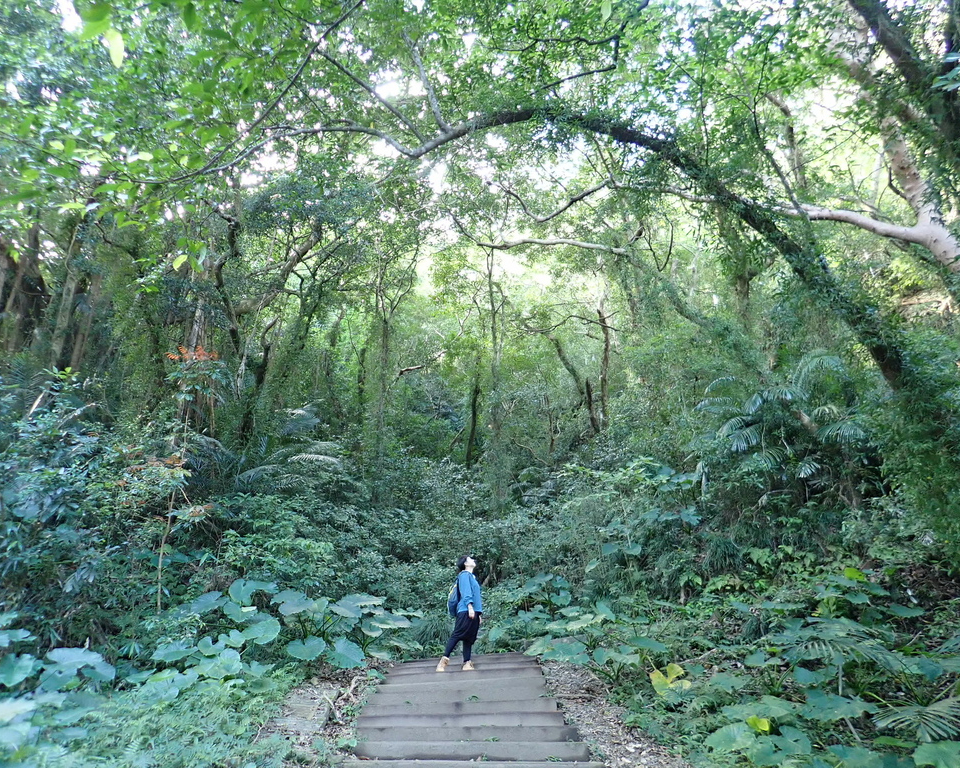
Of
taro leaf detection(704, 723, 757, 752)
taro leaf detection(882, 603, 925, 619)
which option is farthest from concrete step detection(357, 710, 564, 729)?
taro leaf detection(882, 603, 925, 619)

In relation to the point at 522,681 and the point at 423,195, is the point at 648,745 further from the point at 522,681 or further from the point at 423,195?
the point at 423,195

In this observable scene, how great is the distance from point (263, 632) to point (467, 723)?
87.6 inches

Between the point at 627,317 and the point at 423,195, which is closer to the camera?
the point at 423,195

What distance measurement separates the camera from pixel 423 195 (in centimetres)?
1148

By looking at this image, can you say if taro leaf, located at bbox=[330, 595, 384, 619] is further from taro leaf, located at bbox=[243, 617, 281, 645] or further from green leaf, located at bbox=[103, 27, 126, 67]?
green leaf, located at bbox=[103, 27, 126, 67]

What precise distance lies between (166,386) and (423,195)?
5925mm

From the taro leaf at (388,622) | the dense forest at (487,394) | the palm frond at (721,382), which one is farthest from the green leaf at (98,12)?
the palm frond at (721,382)

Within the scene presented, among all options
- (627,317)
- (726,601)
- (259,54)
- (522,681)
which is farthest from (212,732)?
(627,317)

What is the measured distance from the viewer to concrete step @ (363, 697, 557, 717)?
4.93m

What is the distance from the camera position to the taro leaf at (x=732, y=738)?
4.10 m

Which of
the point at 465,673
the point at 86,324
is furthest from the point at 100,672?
the point at 86,324

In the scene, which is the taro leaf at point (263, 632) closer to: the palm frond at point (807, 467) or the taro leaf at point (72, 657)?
the taro leaf at point (72, 657)

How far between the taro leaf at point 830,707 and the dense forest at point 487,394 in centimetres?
3

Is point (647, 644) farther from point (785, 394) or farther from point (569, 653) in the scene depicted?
point (785, 394)
